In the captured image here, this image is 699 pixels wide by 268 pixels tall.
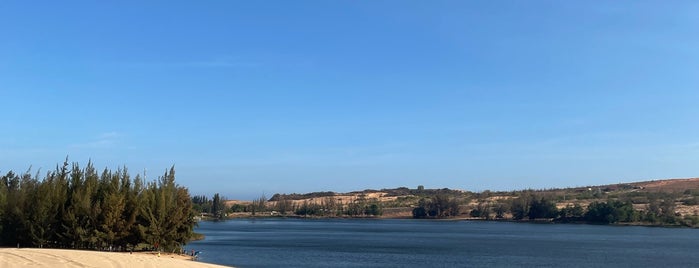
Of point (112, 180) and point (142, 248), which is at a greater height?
point (112, 180)

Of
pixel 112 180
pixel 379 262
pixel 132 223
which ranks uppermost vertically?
pixel 112 180

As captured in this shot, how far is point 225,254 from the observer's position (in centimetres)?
7881

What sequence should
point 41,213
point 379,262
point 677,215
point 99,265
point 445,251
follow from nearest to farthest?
point 99,265 < point 41,213 < point 379,262 < point 445,251 < point 677,215

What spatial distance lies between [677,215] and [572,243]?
94881 millimetres

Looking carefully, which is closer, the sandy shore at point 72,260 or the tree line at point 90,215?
the sandy shore at point 72,260

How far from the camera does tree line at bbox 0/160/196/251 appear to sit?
2618 inches

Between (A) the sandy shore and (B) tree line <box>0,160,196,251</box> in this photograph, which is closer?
(A) the sandy shore

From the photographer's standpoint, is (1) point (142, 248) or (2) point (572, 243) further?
(2) point (572, 243)

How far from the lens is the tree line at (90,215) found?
6650 centimetres

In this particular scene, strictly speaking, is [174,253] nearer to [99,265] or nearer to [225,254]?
[225,254]

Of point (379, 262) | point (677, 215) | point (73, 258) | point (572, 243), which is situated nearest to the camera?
point (73, 258)

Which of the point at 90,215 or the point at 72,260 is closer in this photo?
the point at 72,260

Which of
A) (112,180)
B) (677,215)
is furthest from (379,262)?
(677,215)

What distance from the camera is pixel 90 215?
6669 cm
